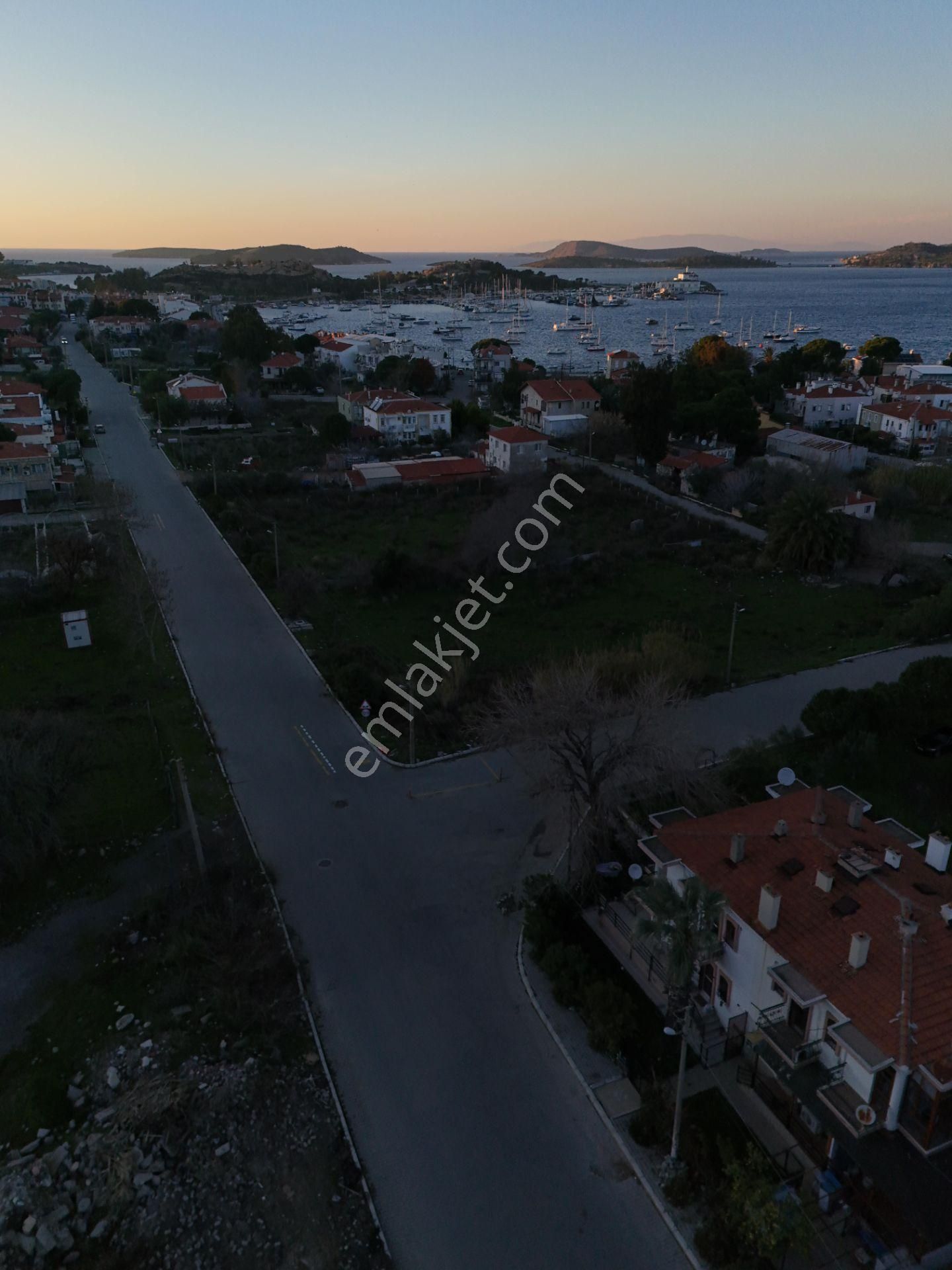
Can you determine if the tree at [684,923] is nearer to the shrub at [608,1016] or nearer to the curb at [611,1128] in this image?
the shrub at [608,1016]

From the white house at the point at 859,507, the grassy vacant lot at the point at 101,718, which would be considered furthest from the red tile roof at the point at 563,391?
Result: the grassy vacant lot at the point at 101,718

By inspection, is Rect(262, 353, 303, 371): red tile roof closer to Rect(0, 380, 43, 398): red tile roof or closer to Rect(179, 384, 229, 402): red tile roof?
Rect(179, 384, 229, 402): red tile roof

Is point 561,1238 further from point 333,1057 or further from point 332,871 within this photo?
point 332,871

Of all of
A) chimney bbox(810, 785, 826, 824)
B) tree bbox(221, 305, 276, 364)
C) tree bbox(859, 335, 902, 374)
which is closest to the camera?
chimney bbox(810, 785, 826, 824)

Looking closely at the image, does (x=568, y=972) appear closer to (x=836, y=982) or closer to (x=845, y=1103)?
(x=836, y=982)

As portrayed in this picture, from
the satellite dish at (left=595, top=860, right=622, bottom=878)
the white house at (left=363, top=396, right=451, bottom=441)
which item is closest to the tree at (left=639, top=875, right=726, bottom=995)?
the satellite dish at (left=595, top=860, right=622, bottom=878)

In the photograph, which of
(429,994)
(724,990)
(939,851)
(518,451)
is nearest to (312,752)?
(429,994)

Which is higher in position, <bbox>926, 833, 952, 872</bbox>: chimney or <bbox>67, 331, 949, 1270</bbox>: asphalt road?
<bbox>926, 833, 952, 872</bbox>: chimney
